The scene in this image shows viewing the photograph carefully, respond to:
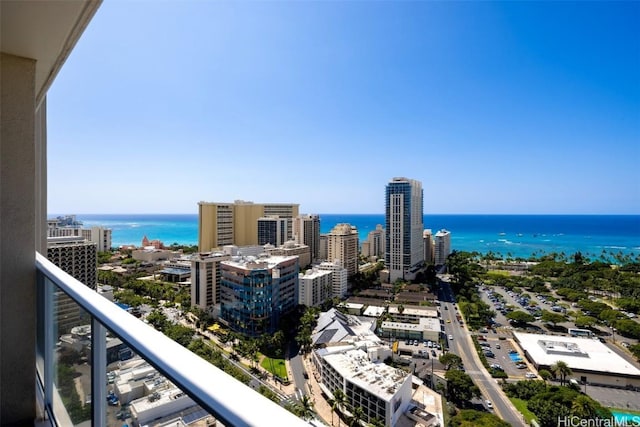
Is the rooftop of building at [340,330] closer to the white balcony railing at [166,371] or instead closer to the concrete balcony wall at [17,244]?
the concrete balcony wall at [17,244]

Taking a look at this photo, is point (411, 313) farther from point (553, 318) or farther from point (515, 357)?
point (553, 318)

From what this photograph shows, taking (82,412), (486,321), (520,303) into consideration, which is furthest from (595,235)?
(82,412)

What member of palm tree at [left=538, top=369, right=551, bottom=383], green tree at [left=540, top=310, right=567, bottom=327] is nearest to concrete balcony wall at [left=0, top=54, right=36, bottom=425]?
palm tree at [left=538, top=369, right=551, bottom=383]

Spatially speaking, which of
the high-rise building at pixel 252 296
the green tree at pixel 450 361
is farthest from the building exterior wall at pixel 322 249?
the green tree at pixel 450 361

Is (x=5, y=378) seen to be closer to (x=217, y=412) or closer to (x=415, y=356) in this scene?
(x=217, y=412)

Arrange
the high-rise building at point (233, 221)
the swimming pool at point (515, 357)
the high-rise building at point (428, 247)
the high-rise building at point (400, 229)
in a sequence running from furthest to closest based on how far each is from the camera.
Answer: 1. the high-rise building at point (428, 247)
2. the high-rise building at point (233, 221)
3. the high-rise building at point (400, 229)
4. the swimming pool at point (515, 357)

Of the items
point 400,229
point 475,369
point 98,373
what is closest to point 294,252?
point 400,229

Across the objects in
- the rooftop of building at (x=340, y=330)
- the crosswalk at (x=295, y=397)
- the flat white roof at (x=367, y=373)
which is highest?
the flat white roof at (x=367, y=373)
